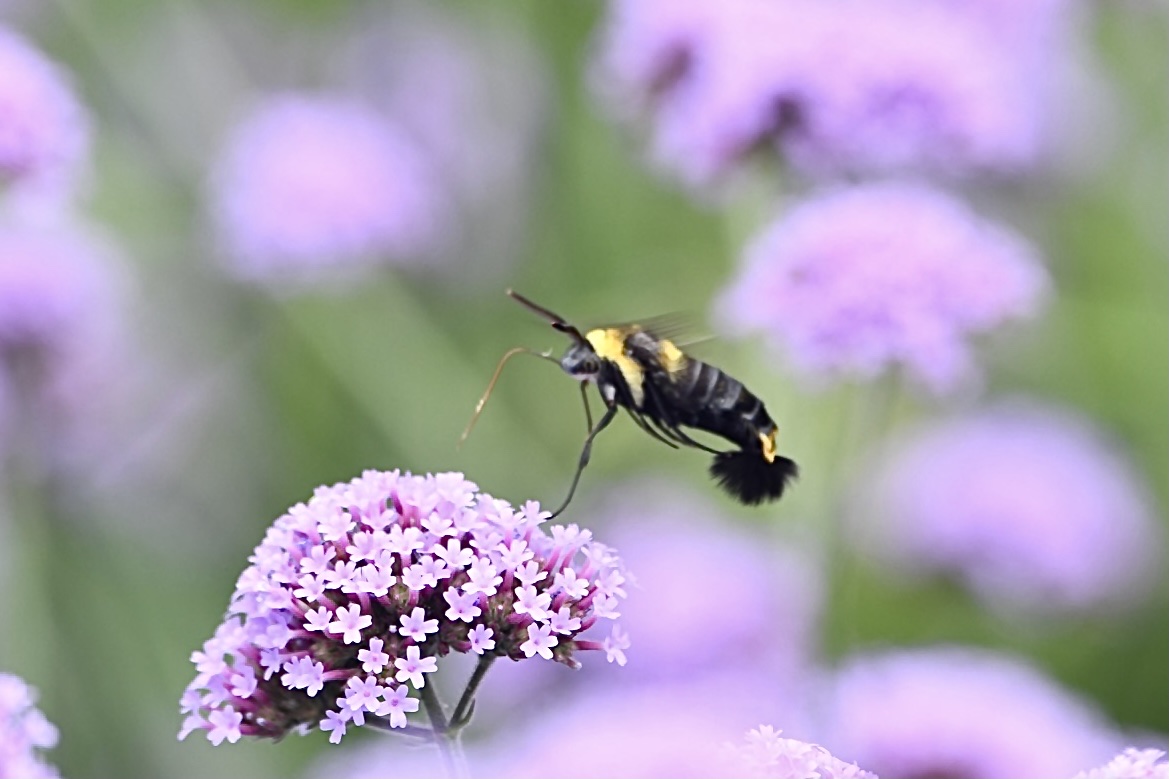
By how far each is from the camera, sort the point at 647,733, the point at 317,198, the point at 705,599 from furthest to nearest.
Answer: the point at 317,198 < the point at 705,599 < the point at 647,733

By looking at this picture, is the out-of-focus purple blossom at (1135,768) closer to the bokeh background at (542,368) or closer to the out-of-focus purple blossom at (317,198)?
the bokeh background at (542,368)

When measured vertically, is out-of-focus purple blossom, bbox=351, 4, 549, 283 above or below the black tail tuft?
above

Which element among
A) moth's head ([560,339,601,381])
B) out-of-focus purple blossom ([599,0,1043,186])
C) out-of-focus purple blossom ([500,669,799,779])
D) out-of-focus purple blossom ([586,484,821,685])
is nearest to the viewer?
out-of-focus purple blossom ([500,669,799,779])

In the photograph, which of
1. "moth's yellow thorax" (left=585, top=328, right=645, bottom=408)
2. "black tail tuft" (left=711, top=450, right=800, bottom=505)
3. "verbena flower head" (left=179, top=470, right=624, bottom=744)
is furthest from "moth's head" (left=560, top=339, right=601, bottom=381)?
"verbena flower head" (left=179, top=470, right=624, bottom=744)

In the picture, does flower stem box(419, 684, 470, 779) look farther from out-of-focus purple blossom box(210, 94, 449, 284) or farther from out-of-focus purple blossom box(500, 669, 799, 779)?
out-of-focus purple blossom box(210, 94, 449, 284)

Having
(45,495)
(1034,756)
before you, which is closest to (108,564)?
(45,495)

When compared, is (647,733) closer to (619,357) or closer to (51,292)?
(619,357)

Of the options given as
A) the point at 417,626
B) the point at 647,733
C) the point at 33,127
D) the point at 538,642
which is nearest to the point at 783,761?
the point at 538,642
